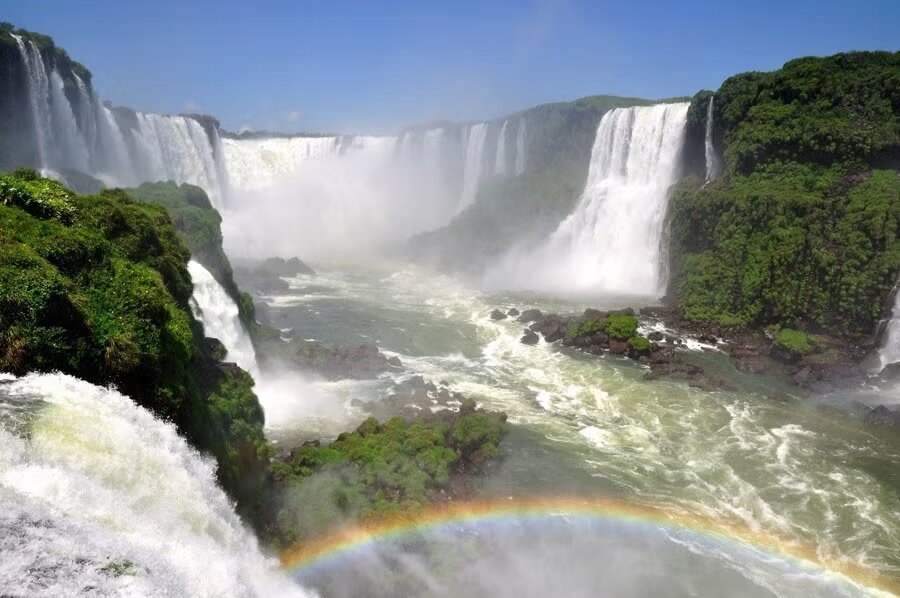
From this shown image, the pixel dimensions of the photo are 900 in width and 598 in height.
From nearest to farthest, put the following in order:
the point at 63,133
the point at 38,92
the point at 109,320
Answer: the point at 109,320
the point at 38,92
the point at 63,133

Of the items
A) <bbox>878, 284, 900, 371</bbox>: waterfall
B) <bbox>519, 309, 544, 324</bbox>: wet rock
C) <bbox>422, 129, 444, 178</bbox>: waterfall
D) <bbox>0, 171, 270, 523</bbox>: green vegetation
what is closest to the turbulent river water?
<bbox>519, 309, 544, 324</bbox>: wet rock

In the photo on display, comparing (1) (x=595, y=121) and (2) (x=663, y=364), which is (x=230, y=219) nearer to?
(1) (x=595, y=121)

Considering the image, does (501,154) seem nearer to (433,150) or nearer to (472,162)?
(472,162)

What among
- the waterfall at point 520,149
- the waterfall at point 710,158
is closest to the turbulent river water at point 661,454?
the waterfall at point 710,158

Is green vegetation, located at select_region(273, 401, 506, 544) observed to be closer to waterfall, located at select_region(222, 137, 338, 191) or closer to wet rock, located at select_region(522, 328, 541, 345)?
wet rock, located at select_region(522, 328, 541, 345)

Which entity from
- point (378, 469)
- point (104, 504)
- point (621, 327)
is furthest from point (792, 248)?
point (104, 504)
